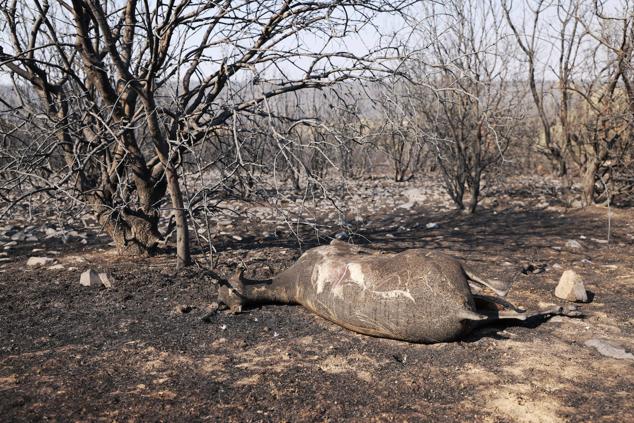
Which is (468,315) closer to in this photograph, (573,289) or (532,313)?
(532,313)

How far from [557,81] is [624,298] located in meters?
5.87

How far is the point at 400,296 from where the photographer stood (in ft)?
10.9

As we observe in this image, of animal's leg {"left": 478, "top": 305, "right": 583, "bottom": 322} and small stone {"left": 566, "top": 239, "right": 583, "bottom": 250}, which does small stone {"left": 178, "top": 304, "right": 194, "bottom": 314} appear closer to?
animal's leg {"left": 478, "top": 305, "right": 583, "bottom": 322}

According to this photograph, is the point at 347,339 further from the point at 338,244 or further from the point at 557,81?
the point at 557,81

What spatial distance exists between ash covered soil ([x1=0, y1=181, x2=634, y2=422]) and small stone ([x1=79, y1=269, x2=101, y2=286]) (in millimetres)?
68

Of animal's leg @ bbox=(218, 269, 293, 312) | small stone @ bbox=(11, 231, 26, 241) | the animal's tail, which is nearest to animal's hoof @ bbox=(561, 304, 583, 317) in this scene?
animal's leg @ bbox=(218, 269, 293, 312)

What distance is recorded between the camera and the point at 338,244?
4.11 m

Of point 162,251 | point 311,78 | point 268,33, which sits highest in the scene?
point 268,33

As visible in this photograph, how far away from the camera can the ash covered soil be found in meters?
2.64

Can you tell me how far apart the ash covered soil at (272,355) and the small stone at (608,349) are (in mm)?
22

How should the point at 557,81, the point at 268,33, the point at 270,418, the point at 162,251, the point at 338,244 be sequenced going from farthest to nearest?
the point at 557,81 < the point at 162,251 < the point at 268,33 < the point at 338,244 < the point at 270,418

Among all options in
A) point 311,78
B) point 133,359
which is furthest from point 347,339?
point 311,78

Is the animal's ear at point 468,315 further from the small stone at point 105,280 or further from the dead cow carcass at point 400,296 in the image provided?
the small stone at point 105,280

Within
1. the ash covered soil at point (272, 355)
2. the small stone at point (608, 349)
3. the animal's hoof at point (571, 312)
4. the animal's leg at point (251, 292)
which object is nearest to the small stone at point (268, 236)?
the ash covered soil at point (272, 355)
